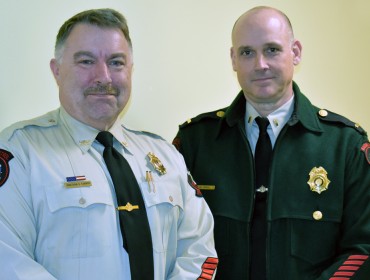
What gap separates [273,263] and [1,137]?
1.00 metres

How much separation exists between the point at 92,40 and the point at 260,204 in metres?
0.83

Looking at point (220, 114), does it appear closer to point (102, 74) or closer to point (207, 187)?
point (207, 187)

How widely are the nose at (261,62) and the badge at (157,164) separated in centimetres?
53

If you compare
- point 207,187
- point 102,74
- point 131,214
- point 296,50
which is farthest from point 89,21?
point 296,50

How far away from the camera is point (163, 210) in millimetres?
1494

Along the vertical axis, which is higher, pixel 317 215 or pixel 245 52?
pixel 245 52

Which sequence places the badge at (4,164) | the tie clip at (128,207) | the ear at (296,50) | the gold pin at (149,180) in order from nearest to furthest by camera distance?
the badge at (4,164)
the tie clip at (128,207)
the gold pin at (149,180)
the ear at (296,50)

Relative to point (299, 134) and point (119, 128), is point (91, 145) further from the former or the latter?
point (299, 134)

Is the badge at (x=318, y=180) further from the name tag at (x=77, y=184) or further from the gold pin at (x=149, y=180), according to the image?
the name tag at (x=77, y=184)

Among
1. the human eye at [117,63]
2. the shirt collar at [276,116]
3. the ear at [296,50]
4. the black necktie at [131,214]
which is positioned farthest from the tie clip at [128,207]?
the ear at [296,50]

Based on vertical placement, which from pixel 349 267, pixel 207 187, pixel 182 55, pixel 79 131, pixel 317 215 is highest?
pixel 182 55

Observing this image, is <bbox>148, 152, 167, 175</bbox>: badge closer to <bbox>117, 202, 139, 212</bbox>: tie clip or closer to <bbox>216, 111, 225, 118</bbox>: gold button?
<bbox>117, 202, 139, 212</bbox>: tie clip

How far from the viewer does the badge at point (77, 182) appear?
4.39 ft

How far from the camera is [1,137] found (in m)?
1.35
